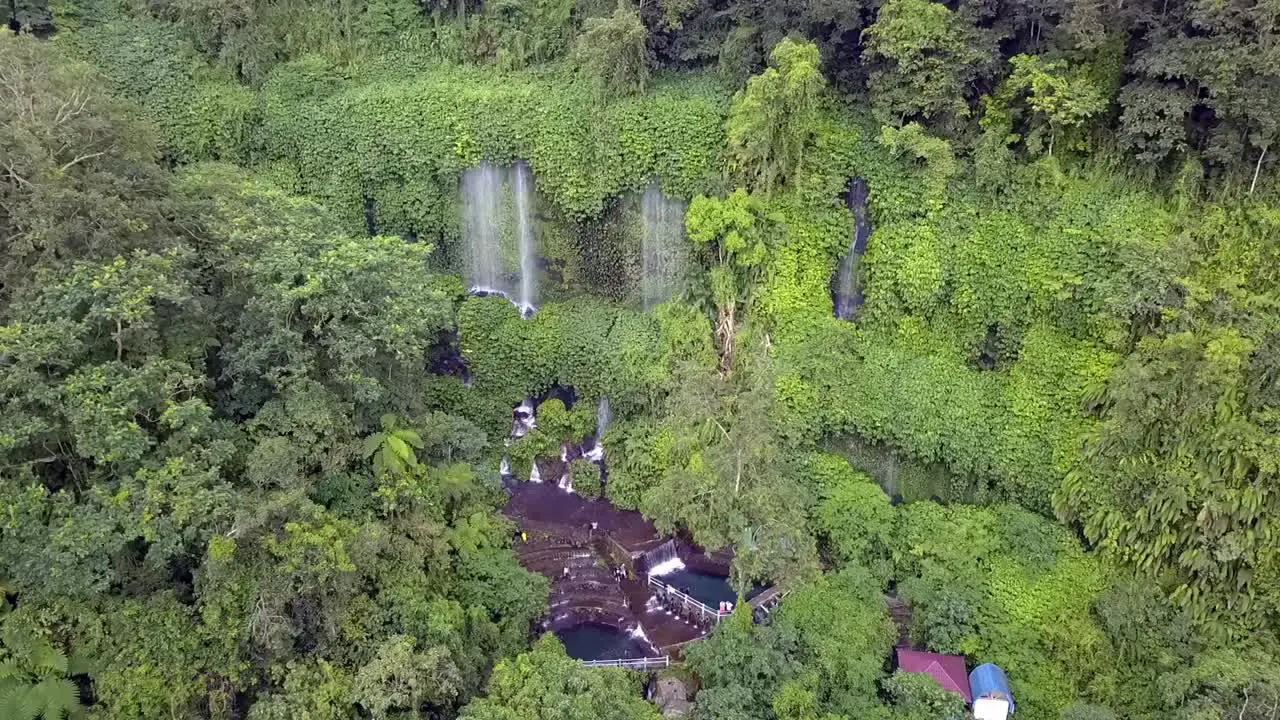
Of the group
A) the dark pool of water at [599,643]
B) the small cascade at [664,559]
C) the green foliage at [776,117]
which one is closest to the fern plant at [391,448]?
the dark pool of water at [599,643]

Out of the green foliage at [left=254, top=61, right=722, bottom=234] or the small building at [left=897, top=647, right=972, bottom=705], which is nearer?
the small building at [left=897, top=647, right=972, bottom=705]

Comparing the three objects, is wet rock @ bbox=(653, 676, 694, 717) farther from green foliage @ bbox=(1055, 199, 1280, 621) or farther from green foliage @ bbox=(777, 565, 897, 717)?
green foliage @ bbox=(1055, 199, 1280, 621)

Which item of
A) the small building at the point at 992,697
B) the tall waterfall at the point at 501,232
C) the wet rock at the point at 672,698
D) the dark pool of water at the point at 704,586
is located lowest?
the wet rock at the point at 672,698

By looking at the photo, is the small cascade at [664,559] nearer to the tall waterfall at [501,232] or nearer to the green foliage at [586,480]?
the green foliage at [586,480]

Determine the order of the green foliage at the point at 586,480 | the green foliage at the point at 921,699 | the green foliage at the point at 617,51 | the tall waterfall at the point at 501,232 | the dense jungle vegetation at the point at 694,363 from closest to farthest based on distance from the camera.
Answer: the dense jungle vegetation at the point at 694,363, the green foliage at the point at 921,699, the green foliage at the point at 617,51, the green foliage at the point at 586,480, the tall waterfall at the point at 501,232

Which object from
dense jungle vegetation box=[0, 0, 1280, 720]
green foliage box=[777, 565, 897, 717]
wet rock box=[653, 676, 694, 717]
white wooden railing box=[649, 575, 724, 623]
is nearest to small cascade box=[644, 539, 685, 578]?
white wooden railing box=[649, 575, 724, 623]

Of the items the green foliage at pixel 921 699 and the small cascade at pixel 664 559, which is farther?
the small cascade at pixel 664 559

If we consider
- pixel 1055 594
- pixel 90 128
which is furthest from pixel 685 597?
pixel 90 128
